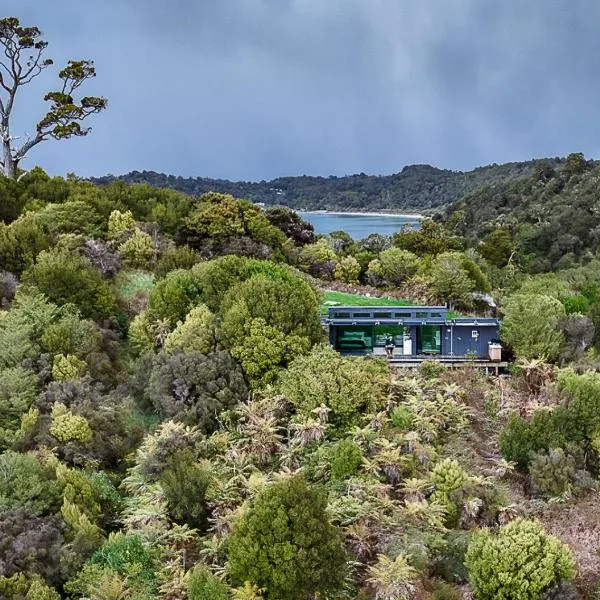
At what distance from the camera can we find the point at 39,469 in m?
17.2

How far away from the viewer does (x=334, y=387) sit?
790 inches

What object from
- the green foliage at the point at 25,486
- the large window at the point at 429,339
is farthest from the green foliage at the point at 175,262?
the green foliage at the point at 25,486

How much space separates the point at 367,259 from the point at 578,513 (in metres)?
28.2

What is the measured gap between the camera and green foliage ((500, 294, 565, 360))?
24516 millimetres

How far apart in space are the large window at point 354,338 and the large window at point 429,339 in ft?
A: 7.04

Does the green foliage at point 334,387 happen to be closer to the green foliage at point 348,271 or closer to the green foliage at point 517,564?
the green foliage at point 517,564

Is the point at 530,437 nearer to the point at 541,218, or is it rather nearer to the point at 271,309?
the point at 271,309

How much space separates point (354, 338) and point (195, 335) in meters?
7.65

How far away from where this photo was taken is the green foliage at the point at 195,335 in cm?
2273

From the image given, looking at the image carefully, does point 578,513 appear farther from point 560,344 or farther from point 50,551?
point 50,551

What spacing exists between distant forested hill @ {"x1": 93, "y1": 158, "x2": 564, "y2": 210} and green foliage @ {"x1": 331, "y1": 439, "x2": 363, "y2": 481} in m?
130

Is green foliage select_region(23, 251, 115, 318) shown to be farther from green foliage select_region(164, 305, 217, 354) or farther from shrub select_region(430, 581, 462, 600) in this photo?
shrub select_region(430, 581, 462, 600)

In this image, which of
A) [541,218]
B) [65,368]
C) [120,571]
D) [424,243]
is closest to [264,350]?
[65,368]

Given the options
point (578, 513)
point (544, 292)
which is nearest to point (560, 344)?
point (544, 292)
